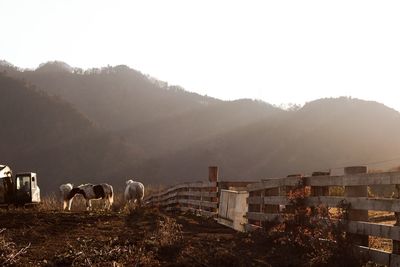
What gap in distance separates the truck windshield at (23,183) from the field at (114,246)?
12.7 metres

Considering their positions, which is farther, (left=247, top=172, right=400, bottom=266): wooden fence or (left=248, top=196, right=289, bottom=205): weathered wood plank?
(left=248, top=196, right=289, bottom=205): weathered wood plank

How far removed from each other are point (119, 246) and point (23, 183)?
20348 millimetres

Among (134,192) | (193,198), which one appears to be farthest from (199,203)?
(134,192)

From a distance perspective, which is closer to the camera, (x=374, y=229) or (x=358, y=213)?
(x=374, y=229)

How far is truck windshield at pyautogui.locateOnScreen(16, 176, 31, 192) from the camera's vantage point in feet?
92.2

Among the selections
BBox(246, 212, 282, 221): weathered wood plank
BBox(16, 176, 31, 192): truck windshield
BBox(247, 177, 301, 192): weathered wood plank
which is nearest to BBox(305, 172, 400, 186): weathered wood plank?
BBox(247, 177, 301, 192): weathered wood plank

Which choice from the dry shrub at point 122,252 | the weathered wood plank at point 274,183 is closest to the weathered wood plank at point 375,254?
the weathered wood plank at point 274,183

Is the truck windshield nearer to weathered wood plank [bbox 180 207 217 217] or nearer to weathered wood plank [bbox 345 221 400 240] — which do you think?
weathered wood plank [bbox 180 207 217 217]

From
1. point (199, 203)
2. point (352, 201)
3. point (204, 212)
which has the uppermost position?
point (352, 201)

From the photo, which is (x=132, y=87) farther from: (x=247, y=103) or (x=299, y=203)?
(x=299, y=203)

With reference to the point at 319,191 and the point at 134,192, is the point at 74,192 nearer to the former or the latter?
the point at 134,192

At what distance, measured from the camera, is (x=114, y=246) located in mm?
9828

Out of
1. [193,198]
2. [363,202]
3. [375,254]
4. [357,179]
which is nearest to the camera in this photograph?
[375,254]

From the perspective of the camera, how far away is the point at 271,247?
1032 cm
